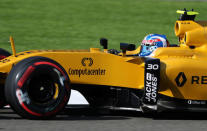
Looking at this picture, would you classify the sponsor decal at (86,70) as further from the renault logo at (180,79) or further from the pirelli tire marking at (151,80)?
the renault logo at (180,79)

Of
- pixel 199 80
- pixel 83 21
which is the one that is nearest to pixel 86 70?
pixel 199 80

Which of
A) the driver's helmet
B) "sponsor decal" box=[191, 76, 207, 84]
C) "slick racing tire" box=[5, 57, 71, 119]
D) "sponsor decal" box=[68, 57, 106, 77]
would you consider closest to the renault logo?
"sponsor decal" box=[191, 76, 207, 84]

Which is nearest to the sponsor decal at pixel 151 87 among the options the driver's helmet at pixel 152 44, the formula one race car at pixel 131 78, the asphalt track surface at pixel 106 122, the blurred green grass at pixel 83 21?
the formula one race car at pixel 131 78

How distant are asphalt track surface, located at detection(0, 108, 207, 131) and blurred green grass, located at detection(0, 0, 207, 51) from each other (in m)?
6.32

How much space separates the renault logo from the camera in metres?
6.68

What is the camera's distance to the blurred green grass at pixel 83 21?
13898 millimetres

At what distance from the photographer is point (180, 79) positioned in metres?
6.70

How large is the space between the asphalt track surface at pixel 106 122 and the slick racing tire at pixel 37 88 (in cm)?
15

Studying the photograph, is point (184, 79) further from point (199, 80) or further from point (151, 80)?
A: point (151, 80)

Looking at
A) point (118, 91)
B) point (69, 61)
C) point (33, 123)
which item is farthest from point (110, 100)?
point (33, 123)

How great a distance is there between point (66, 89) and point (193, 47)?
6.91 feet

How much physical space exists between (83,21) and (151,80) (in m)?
9.46

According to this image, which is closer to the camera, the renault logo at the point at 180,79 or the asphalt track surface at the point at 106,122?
the asphalt track surface at the point at 106,122

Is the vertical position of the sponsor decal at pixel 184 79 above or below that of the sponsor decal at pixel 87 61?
below
